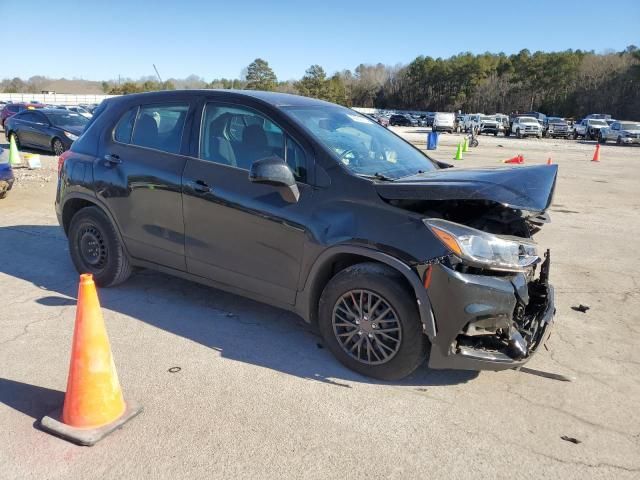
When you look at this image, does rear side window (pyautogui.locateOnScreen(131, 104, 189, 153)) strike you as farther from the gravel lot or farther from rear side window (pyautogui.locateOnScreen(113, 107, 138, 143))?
the gravel lot

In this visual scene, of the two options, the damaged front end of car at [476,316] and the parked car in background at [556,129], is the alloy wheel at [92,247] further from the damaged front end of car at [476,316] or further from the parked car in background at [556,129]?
the parked car in background at [556,129]

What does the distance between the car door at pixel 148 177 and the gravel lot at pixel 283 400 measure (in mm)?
613

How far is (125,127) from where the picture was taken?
4.84 metres

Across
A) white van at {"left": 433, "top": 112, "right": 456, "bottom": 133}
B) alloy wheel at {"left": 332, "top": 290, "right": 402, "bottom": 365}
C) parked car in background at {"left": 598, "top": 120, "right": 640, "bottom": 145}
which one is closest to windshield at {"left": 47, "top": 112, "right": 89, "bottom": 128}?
alloy wheel at {"left": 332, "top": 290, "right": 402, "bottom": 365}

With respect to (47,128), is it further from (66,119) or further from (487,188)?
(487,188)

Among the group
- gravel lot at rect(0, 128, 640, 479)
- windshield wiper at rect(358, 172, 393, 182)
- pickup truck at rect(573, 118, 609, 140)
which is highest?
pickup truck at rect(573, 118, 609, 140)

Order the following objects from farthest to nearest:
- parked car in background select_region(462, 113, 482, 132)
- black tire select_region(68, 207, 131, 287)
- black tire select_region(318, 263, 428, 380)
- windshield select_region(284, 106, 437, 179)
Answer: parked car in background select_region(462, 113, 482, 132), black tire select_region(68, 207, 131, 287), windshield select_region(284, 106, 437, 179), black tire select_region(318, 263, 428, 380)

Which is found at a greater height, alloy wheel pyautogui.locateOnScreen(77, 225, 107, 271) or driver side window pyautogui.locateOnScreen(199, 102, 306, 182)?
driver side window pyautogui.locateOnScreen(199, 102, 306, 182)

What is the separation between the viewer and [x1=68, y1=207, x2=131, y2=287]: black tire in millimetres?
4898

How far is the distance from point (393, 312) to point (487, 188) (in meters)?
0.97

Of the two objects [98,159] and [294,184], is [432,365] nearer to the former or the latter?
[294,184]

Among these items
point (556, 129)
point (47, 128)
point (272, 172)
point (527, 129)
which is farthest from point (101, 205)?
point (556, 129)

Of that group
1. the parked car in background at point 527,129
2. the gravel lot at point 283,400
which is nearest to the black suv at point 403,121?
the parked car in background at point 527,129

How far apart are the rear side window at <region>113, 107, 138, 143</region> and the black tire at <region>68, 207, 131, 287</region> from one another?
28.2 inches
